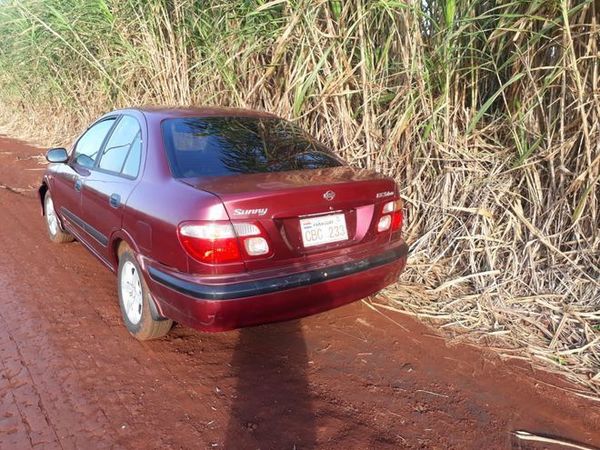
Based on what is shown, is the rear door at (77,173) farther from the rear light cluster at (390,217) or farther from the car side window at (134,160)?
the rear light cluster at (390,217)

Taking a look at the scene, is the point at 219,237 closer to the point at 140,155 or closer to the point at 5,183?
the point at 140,155

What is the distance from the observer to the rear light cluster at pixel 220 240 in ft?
7.55

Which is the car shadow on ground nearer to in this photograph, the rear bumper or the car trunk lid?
the rear bumper

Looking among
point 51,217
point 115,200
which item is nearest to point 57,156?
point 51,217

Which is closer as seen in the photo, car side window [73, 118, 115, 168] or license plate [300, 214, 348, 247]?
license plate [300, 214, 348, 247]

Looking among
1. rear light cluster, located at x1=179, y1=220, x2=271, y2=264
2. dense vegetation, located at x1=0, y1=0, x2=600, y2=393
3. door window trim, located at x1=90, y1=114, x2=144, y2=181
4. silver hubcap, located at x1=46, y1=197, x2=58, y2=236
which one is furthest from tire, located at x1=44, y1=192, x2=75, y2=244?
rear light cluster, located at x1=179, y1=220, x2=271, y2=264

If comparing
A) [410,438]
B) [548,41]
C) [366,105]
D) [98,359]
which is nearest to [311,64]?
[366,105]

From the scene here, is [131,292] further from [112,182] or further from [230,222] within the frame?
[230,222]

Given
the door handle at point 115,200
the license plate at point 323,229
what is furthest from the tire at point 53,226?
the license plate at point 323,229

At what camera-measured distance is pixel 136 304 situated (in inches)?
117

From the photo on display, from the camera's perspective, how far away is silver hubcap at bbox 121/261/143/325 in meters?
2.91

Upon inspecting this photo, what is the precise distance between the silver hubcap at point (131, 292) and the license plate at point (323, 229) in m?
1.05

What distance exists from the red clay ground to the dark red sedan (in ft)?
1.11

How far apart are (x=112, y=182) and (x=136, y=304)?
79cm
